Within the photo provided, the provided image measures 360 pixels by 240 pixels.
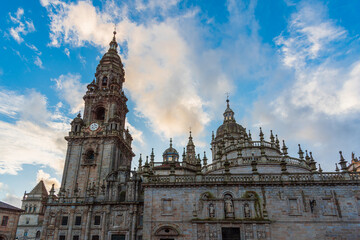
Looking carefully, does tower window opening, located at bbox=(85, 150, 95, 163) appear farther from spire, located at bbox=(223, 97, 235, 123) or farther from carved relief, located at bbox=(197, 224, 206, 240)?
spire, located at bbox=(223, 97, 235, 123)

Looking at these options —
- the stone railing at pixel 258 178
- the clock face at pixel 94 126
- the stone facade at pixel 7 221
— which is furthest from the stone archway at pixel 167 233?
the clock face at pixel 94 126

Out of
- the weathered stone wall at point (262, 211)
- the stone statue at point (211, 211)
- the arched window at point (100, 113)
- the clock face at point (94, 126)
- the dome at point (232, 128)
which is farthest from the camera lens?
the dome at point (232, 128)

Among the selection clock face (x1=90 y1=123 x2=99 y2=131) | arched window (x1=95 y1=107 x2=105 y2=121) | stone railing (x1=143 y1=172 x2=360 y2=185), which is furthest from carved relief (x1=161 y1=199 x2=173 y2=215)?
arched window (x1=95 y1=107 x2=105 y2=121)

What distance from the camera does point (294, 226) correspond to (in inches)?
1049

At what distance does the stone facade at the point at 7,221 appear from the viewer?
37.0m

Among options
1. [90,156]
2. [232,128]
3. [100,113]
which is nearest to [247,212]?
[90,156]

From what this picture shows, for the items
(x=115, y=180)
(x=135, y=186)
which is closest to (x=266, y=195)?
(x=135, y=186)

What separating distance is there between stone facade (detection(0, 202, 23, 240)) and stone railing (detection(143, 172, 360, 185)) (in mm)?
23407

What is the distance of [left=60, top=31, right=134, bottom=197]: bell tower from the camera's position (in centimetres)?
4388

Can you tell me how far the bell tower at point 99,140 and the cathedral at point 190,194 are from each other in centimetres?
18

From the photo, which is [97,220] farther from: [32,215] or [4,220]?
[32,215]

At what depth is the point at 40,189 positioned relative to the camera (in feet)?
228

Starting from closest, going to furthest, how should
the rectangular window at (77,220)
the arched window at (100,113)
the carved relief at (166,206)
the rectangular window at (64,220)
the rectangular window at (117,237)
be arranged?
the carved relief at (166,206) < the rectangular window at (117,237) < the rectangular window at (77,220) < the rectangular window at (64,220) < the arched window at (100,113)

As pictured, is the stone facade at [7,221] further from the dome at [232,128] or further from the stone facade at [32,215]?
the dome at [232,128]
